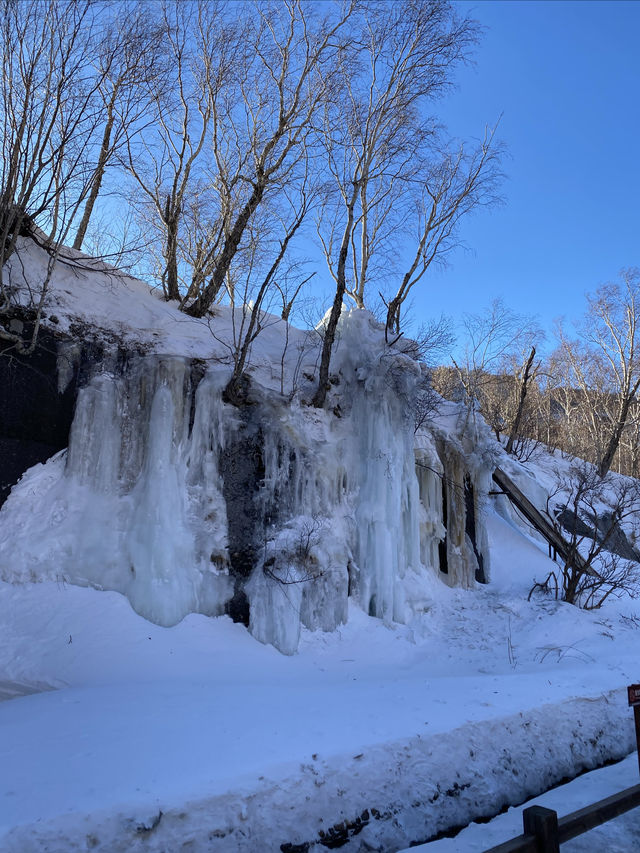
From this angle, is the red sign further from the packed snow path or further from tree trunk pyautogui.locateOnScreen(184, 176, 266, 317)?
tree trunk pyautogui.locateOnScreen(184, 176, 266, 317)

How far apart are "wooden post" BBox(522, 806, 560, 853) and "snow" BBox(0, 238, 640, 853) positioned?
160 centimetres

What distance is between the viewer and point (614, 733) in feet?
23.1

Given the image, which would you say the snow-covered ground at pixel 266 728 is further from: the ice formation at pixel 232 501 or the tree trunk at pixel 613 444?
the tree trunk at pixel 613 444

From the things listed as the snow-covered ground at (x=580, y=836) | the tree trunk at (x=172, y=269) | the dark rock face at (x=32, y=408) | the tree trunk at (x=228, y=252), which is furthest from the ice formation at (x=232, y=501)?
the tree trunk at (x=172, y=269)

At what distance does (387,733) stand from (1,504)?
17.0 ft

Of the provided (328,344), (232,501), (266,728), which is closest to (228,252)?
(328,344)

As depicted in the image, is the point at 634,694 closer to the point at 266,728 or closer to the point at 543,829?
the point at 543,829

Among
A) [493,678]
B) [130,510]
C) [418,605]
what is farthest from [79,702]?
[418,605]

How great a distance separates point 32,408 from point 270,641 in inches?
172

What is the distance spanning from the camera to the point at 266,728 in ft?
17.4

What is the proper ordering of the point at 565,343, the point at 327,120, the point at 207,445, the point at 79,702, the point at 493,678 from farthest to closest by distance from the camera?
the point at 565,343 → the point at 327,120 → the point at 207,445 → the point at 493,678 → the point at 79,702

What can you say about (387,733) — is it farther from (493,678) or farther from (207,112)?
(207,112)

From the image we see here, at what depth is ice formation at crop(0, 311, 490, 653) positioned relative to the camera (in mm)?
7219

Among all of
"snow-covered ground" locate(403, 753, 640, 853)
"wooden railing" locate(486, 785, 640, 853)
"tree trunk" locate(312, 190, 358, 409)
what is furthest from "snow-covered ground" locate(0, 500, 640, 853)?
"tree trunk" locate(312, 190, 358, 409)
